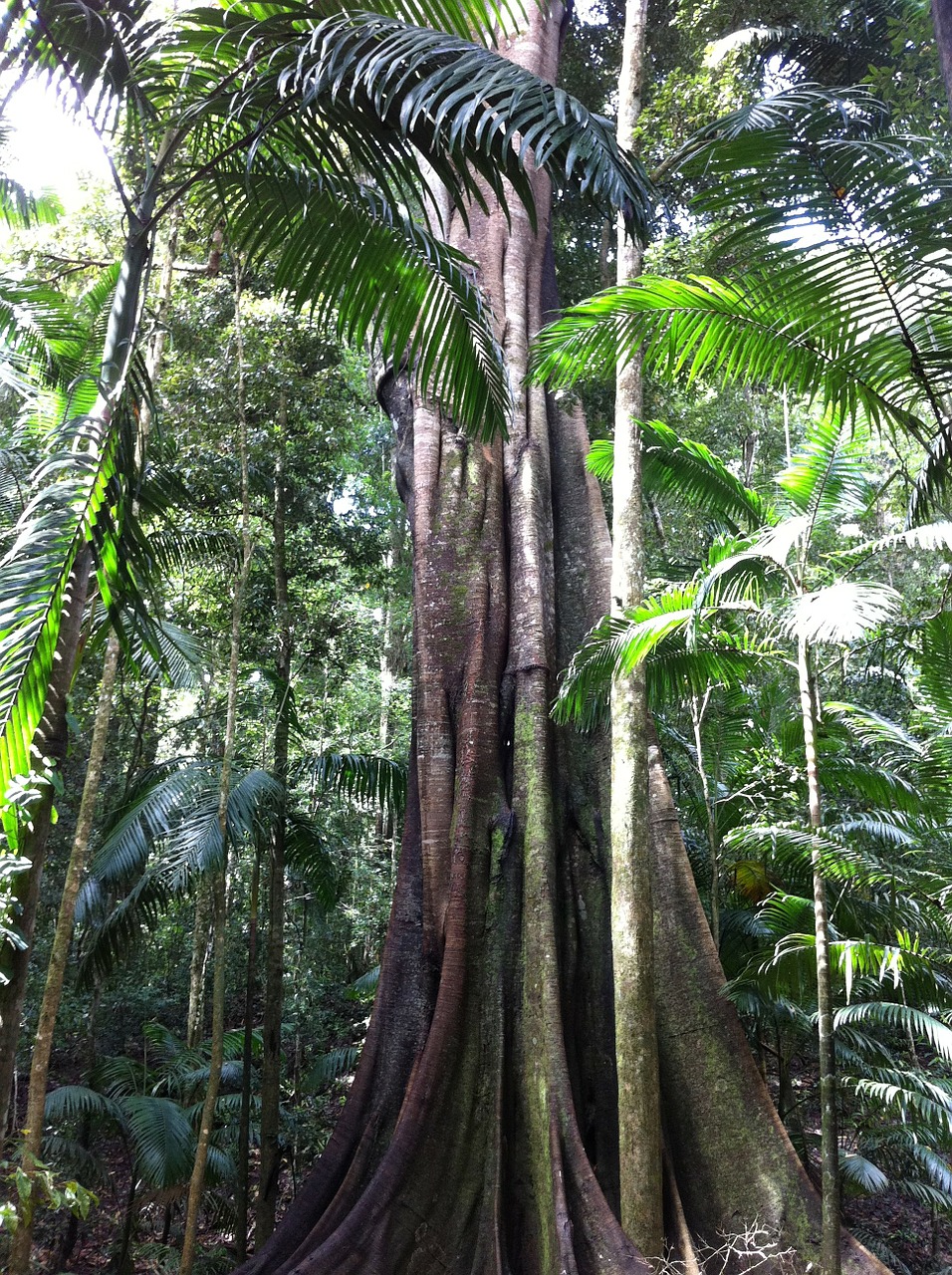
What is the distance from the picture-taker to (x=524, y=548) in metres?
5.45

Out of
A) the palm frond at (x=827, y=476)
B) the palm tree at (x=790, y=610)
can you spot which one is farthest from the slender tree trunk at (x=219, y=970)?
the palm frond at (x=827, y=476)

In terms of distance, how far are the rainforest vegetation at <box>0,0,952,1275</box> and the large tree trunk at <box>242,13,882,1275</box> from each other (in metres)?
0.02

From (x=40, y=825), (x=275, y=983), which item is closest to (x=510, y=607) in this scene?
(x=275, y=983)

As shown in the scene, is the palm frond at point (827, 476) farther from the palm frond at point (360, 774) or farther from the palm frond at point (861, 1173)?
the palm frond at point (861, 1173)

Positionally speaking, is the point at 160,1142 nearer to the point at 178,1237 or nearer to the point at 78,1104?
the point at 78,1104

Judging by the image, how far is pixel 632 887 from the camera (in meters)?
3.70

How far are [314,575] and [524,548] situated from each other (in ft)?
10.9

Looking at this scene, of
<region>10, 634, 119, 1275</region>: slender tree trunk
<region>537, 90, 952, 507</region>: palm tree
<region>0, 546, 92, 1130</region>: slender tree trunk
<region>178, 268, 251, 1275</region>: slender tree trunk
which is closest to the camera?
<region>0, 546, 92, 1130</region>: slender tree trunk

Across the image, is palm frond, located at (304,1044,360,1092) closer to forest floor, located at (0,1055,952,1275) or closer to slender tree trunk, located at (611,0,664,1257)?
forest floor, located at (0,1055,952,1275)

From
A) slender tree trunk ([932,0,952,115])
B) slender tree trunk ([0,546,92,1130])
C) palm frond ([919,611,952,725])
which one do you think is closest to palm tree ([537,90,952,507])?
slender tree trunk ([932,0,952,115])

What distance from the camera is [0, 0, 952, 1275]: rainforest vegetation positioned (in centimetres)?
245

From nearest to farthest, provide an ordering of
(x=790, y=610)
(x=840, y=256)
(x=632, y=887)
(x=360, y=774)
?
1. (x=840, y=256)
2. (x=790, y=610)
3. (x=632, y=887)
4. (x=360, y=774)

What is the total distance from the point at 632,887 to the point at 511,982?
1036 mm

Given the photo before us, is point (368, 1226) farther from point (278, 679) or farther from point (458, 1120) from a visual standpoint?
point (278, 679)
